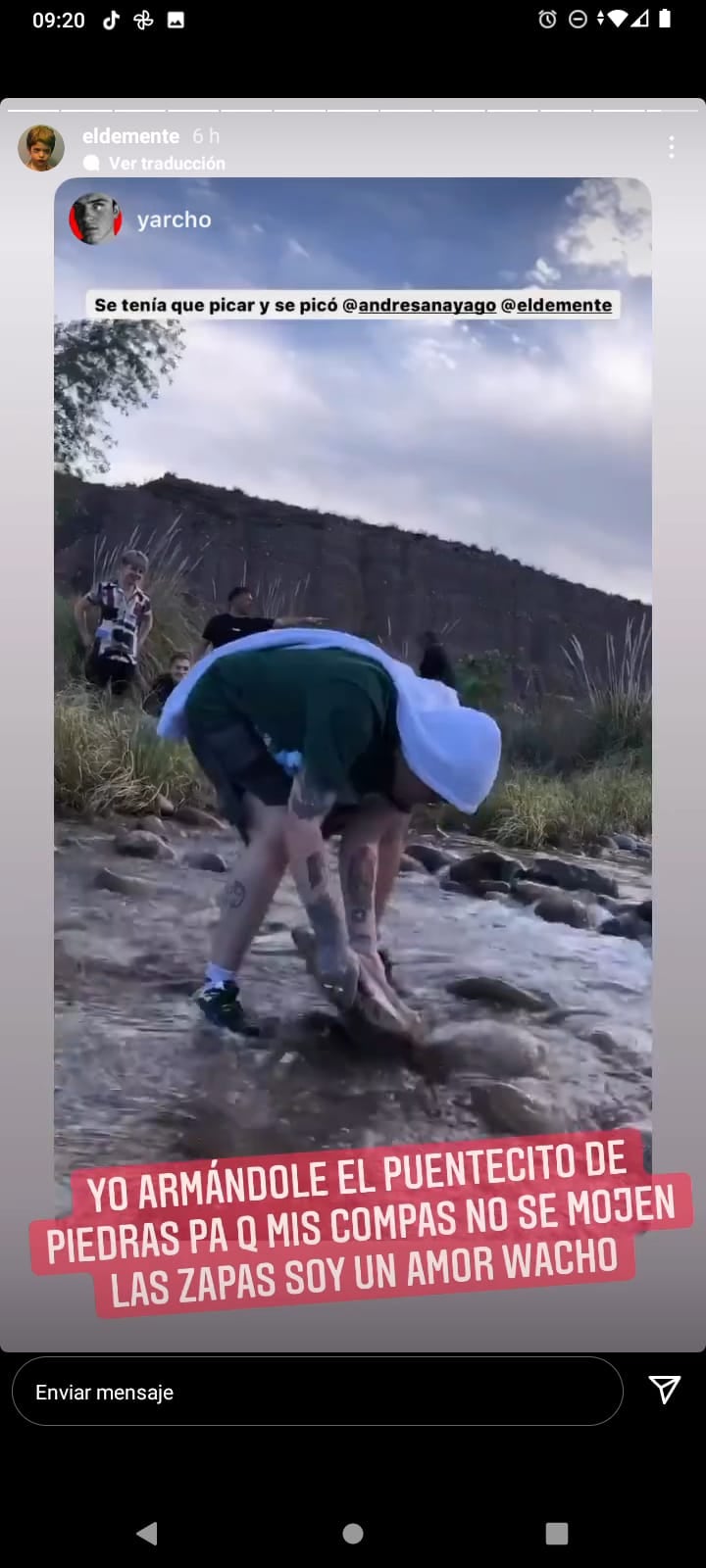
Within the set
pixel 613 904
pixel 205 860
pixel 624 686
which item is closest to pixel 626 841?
pixel 613 904

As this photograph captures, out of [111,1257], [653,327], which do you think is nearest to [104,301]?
[653,327]

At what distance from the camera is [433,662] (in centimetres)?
131

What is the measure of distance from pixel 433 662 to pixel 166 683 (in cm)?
33

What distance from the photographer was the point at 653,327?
1.28 m

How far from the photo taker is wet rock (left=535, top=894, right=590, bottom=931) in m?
1.31

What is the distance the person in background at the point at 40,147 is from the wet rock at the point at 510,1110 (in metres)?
1.22

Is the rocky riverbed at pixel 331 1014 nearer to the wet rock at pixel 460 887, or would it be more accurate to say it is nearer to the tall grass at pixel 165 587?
the wet rock at pixel 460 887

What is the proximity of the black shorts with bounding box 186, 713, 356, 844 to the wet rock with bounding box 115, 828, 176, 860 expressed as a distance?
9cm

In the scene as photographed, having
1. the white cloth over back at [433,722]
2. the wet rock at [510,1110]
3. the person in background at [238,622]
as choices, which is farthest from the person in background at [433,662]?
the wet rock at [510,1110]

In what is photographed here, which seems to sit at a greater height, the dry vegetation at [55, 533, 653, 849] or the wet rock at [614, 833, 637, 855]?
the dry vegetation at [55, 533, 653, 849]
